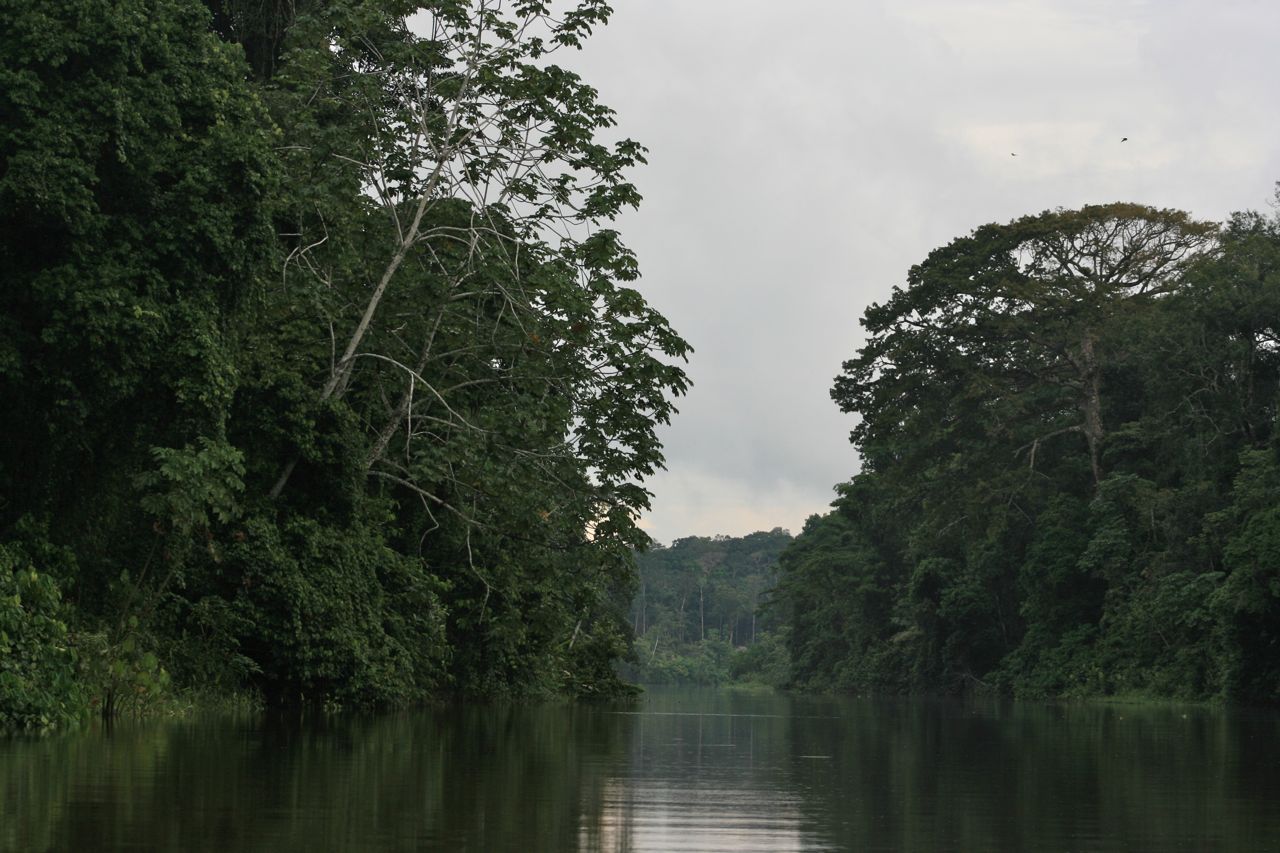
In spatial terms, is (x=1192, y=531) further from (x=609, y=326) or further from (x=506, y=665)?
(x=609, y=326)

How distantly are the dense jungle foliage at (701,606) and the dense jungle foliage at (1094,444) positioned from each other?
246ft

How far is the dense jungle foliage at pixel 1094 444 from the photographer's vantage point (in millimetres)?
44188

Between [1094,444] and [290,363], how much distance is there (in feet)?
117

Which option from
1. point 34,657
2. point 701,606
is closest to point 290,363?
point 34,657

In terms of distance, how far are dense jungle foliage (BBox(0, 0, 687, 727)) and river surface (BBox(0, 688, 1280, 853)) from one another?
2.67 meters

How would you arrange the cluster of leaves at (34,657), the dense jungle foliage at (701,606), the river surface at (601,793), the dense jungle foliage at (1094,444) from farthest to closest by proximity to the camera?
the dense jungle foliage at (701,606), the dense jungle foliage at (1094,444), the cluster of leaves at (34,657), the river surface at (601,793)

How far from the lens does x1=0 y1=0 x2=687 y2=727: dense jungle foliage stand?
1577cm

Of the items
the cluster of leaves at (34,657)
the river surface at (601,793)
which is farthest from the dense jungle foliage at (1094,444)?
the cluster of leaves at (34,657)

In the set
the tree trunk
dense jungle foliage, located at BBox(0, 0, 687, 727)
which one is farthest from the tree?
dense jungle foliage, located at BBox(0, 0, 687, 727)

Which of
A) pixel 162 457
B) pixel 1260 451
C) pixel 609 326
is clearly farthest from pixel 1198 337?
pixel 162 457

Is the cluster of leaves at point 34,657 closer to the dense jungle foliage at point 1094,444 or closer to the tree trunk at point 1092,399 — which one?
the dense jungle foliage at point 1094,444

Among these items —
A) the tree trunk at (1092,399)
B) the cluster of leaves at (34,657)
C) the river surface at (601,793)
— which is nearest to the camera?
the river surface at (601,793)

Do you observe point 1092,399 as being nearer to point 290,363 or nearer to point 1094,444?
point 1094,444

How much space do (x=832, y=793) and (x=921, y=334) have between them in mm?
45416
